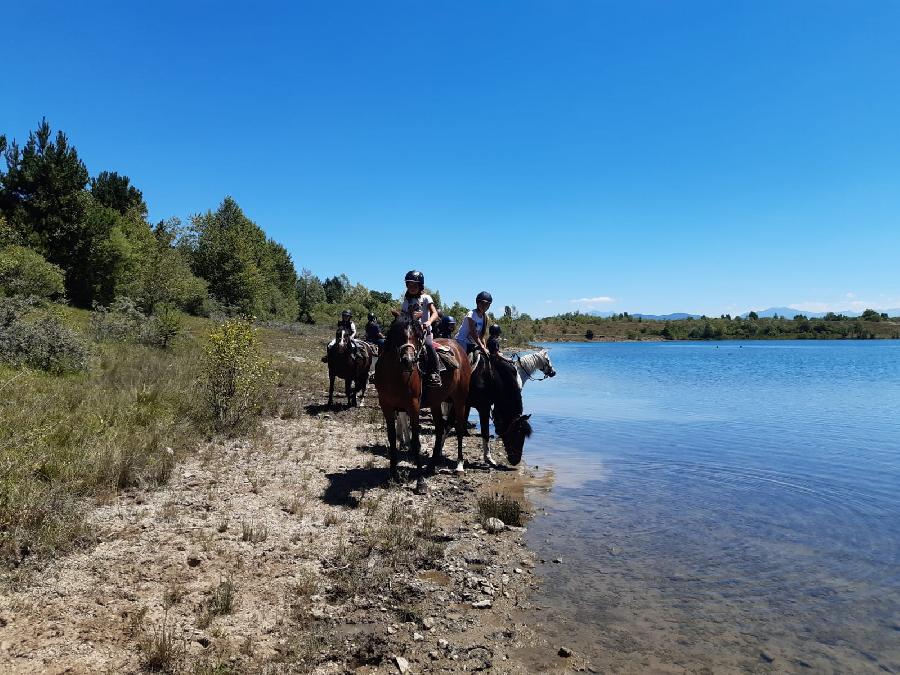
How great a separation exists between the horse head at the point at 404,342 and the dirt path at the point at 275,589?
2.25 meters

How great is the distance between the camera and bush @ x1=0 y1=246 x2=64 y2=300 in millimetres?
22078

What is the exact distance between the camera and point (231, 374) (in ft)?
39.8

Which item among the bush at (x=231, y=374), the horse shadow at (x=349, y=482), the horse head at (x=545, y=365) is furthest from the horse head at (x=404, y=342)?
the horse head at (x=545, y=365)

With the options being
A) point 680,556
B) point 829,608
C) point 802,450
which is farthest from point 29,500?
point 802,450

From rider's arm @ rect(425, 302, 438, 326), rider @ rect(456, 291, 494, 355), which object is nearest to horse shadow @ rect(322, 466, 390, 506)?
rider's arm @ rect(425, 302, 438, 326)

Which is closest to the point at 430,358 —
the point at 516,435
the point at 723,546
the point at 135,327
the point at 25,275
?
the point at 516,435

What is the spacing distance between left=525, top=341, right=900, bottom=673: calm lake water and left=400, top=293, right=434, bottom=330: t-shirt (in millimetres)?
3948

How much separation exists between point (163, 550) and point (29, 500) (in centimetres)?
161

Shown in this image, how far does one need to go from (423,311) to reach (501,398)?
3224mm

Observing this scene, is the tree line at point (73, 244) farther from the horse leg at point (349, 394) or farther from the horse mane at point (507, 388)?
the horse mane at point (507, 388)

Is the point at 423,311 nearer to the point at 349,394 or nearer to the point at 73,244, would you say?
the point at 349,394

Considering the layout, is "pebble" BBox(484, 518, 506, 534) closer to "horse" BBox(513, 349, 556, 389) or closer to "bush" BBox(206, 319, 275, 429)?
"horse" BBox(513, 349, 556, 389)

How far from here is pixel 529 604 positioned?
5367mm

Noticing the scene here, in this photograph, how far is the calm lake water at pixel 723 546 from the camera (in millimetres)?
4832
